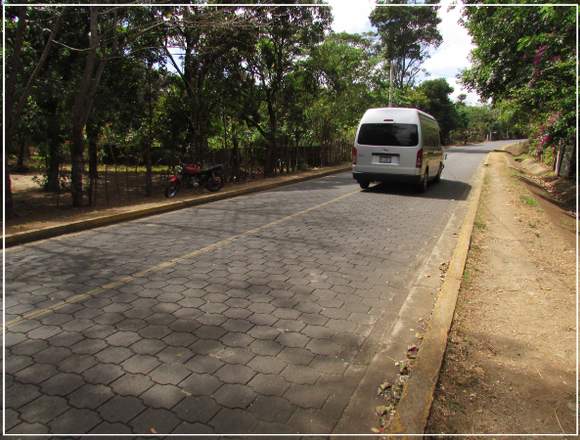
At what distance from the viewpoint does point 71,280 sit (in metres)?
4.85

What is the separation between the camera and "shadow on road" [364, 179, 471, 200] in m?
12.1

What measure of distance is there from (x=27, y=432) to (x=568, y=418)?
10.8 feet

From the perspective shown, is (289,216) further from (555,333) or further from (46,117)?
(46,117)

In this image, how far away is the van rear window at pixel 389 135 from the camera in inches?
449

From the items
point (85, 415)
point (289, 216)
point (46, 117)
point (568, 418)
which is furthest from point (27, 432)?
point (46, 117)

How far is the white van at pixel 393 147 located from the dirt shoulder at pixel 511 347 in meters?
5.10

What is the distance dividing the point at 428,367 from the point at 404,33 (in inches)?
1916

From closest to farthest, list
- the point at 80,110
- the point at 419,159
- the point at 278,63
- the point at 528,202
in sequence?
the point at 80,110, the point at 419,159, the point at 528,202, the point at 278,63

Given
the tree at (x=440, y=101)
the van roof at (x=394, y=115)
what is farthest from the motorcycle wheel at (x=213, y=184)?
the tree at (x=440, y=101)

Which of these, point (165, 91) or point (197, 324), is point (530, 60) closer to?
point (165, 91)

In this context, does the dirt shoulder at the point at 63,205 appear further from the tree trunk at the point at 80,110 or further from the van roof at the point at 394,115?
the van roof at the point at 394,115

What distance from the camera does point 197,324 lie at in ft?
12.2

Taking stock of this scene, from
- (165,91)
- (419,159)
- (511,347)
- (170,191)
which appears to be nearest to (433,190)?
(419,159)

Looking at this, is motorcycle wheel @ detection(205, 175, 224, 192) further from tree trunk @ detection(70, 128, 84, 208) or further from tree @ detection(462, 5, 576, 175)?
tree @ detection(462, 5, 576, 175)
